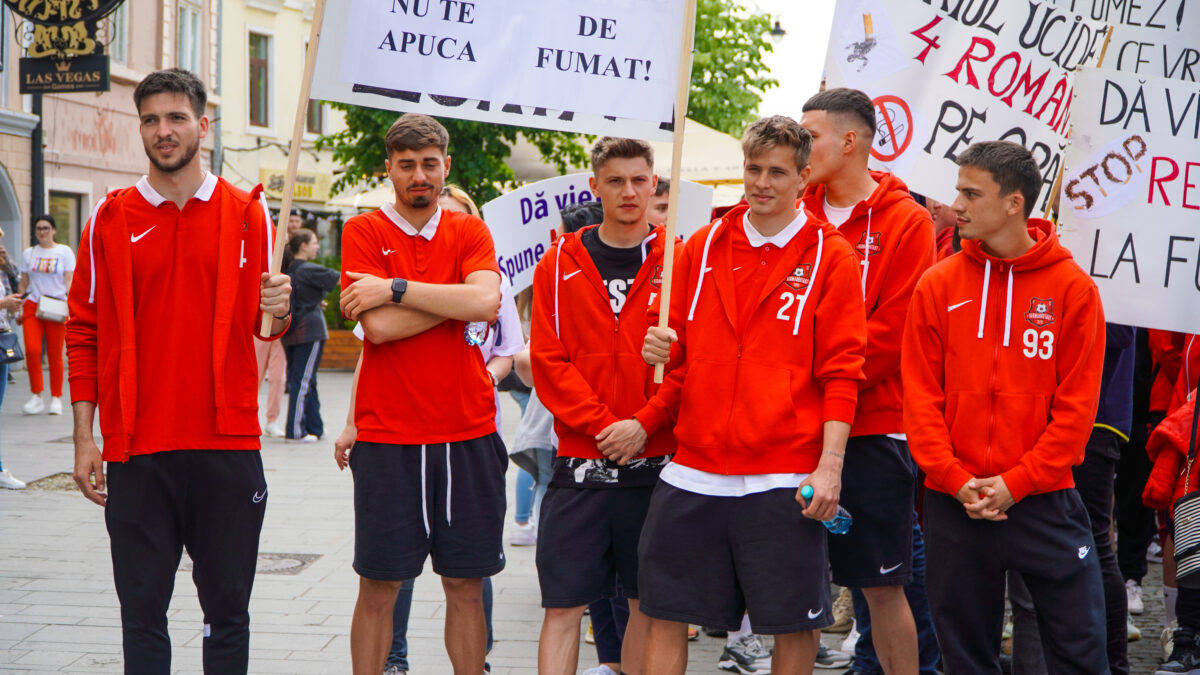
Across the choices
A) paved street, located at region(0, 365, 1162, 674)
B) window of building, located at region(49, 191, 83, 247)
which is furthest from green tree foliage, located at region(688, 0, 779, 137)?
paved street, located at region(0, 365, 1162, 674)

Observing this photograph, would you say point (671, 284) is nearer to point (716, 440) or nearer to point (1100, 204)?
point (716, 440)

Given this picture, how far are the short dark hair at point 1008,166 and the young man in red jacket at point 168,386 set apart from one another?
2432mm

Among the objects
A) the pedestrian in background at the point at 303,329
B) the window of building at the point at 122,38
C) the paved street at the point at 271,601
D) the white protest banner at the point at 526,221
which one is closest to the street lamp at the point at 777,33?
the window of building at the point at 122,38

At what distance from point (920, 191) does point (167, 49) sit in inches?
935

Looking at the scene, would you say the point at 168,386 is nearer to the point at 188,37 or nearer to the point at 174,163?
the point at 174,163

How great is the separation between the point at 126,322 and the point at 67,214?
65.4 feet

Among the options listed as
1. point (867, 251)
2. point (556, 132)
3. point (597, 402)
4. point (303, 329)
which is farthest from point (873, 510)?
point (556, 132)

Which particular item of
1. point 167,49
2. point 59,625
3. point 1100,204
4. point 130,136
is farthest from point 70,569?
point 167,49

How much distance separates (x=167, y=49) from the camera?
2597 cm

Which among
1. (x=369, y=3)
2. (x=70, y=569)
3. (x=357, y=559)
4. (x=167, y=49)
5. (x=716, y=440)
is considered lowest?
(x=70, y=569)

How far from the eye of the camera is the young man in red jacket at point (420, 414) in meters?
4.54

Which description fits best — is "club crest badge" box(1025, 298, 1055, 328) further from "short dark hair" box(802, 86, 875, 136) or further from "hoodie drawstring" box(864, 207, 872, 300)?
"short dark hair" box(802, 86, 875, 136)

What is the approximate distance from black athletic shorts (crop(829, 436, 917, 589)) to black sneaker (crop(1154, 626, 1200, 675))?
1.75 m

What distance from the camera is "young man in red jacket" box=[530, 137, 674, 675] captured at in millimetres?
4500
